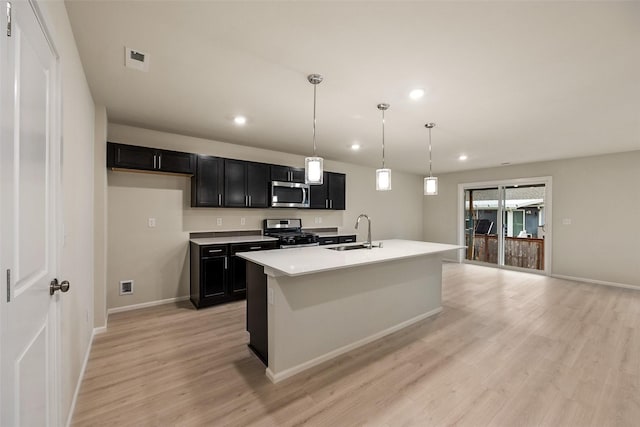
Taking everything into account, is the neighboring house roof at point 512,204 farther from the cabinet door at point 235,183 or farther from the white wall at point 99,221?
the white wall at point 99,221

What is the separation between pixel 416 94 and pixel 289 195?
8.83 feet

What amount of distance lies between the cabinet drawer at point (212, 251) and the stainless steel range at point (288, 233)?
2.84ft

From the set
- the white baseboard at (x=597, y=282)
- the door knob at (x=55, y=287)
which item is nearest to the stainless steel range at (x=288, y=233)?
the door knob at (x=55, y=287)

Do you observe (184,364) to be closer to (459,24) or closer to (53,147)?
(53,147)

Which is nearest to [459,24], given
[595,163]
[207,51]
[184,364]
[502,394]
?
[207,51]

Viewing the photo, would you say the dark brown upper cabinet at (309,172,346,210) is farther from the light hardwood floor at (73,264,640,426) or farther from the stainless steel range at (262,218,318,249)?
the light hardwood floor at (73,264,640,426)

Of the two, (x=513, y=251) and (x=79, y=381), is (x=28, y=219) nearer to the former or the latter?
(x=79, y=381)

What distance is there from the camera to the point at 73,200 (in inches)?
73.5

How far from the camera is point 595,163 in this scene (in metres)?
5.13

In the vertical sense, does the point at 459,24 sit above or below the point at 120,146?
above

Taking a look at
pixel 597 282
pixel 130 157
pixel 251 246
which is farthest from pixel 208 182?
pixel 597 282

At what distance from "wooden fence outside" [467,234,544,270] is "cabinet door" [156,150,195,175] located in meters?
6.56

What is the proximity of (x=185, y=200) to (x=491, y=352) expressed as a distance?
406 cm

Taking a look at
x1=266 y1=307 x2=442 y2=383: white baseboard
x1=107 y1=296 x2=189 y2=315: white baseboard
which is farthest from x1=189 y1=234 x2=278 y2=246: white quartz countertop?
x1=266 y1=307 x2=442 y2=383: white baseboard
